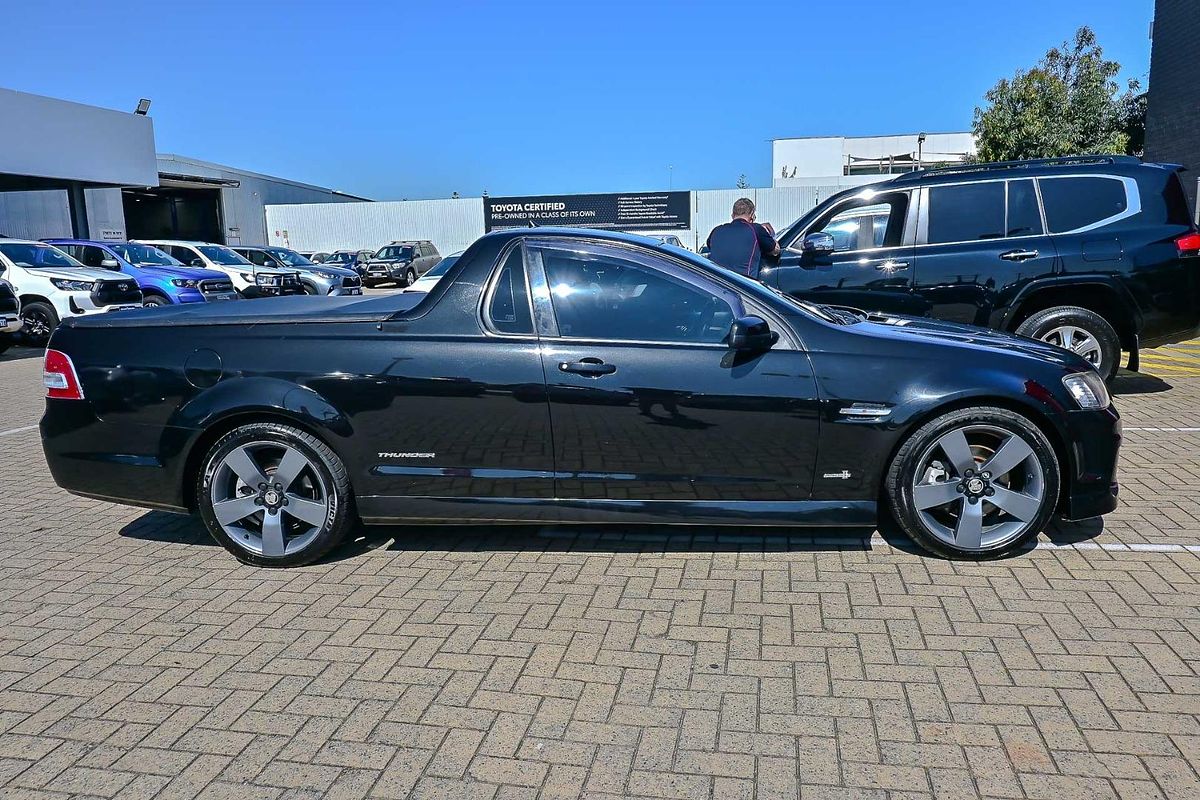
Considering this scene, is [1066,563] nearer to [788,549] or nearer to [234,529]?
[788,549]

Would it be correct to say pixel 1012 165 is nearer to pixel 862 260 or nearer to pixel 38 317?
pixel 862 260

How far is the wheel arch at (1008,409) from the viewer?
3.86 meters

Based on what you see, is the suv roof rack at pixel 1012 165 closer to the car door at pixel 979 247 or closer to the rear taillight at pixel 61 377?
the car door at pixel 979 247

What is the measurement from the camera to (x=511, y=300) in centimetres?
404

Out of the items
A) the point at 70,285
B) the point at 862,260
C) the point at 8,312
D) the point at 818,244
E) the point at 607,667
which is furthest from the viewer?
the point at 70,285

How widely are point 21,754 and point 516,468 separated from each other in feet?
6.96

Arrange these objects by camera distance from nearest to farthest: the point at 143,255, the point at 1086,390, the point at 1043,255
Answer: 1. the point at 1086,390
2. the point at 1043,255
3. the point at 143,255

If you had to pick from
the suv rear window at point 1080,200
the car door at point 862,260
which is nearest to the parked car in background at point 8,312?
the car door at point 862,260

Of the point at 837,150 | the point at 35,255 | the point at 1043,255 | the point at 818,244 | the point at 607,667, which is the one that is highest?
the point at 837,150

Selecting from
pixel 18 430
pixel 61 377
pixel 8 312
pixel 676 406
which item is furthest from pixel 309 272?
pixel 676 406

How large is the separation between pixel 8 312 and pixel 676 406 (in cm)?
1343

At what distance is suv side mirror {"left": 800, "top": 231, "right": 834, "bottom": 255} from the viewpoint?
7.34 m

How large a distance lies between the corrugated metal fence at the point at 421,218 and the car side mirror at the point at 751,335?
1459 inches

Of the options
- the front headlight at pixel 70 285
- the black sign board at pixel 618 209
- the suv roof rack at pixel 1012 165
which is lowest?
the front headlight at pixel 70 285
